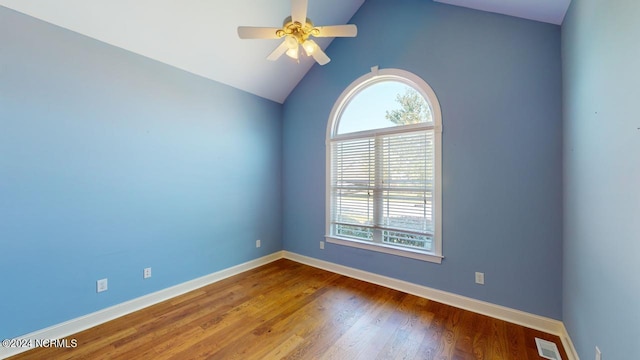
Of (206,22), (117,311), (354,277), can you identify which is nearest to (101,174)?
(117,311)

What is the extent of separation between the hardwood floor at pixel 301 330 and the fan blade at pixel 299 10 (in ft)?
8.58

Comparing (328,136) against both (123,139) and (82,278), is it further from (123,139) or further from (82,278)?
(82,278)

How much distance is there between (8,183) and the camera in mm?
1890

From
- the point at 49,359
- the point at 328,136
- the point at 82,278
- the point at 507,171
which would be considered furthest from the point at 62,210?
the point at 507,171

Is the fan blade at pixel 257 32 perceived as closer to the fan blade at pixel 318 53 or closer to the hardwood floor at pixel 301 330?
the fan blade at pixel 318 53

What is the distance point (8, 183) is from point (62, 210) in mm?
381

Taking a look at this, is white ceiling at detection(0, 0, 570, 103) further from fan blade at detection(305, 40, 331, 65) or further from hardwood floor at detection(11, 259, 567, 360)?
hardwood floor at detection(11, 259, 567, 360)

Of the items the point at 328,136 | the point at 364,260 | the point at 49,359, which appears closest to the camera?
the point at 49,359

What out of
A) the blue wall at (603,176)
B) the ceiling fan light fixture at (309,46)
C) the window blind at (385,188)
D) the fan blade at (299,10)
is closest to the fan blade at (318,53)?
the ceiling fan light fixture at (309,46)

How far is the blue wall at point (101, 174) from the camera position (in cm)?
193

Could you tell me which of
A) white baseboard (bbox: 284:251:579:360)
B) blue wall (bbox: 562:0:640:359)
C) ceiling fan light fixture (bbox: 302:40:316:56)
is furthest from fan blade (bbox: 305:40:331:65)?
white baseboard (bbox: 284:251:579:360)

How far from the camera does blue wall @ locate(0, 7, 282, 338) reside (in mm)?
1934

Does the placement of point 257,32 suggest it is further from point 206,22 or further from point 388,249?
point 388,249

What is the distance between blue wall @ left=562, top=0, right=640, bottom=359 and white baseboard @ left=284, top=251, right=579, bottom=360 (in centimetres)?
23
